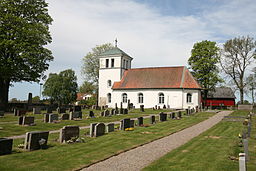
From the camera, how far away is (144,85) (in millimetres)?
41688

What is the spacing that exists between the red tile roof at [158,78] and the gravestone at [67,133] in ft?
97.3

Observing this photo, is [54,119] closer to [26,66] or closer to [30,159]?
[30,159]

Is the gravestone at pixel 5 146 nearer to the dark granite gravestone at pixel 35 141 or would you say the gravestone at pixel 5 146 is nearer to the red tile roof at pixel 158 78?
the dark granite gravestone at pixel 35 141

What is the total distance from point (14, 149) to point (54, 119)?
879 cm

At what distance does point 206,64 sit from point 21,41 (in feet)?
104

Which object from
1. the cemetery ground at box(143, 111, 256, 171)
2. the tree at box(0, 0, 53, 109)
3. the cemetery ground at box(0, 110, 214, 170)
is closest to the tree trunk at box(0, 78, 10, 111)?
the tree at box(0, 0, 53, 109)

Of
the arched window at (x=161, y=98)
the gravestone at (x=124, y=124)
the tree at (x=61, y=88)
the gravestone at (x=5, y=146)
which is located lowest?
the gravestone at (x=5, y=146)

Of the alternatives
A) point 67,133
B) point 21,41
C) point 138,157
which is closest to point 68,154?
point 67,133

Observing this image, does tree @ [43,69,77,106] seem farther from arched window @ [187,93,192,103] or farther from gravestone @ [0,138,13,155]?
gravestone @ [0,138,13,155]

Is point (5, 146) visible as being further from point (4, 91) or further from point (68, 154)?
point (4, 91)

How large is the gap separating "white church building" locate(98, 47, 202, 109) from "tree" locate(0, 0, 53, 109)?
55.8 ft

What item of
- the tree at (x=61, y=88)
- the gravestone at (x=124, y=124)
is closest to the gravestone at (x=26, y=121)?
the gravestone at (x=124, y=124)

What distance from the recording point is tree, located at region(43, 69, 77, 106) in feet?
174

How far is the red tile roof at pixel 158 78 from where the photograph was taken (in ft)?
129
